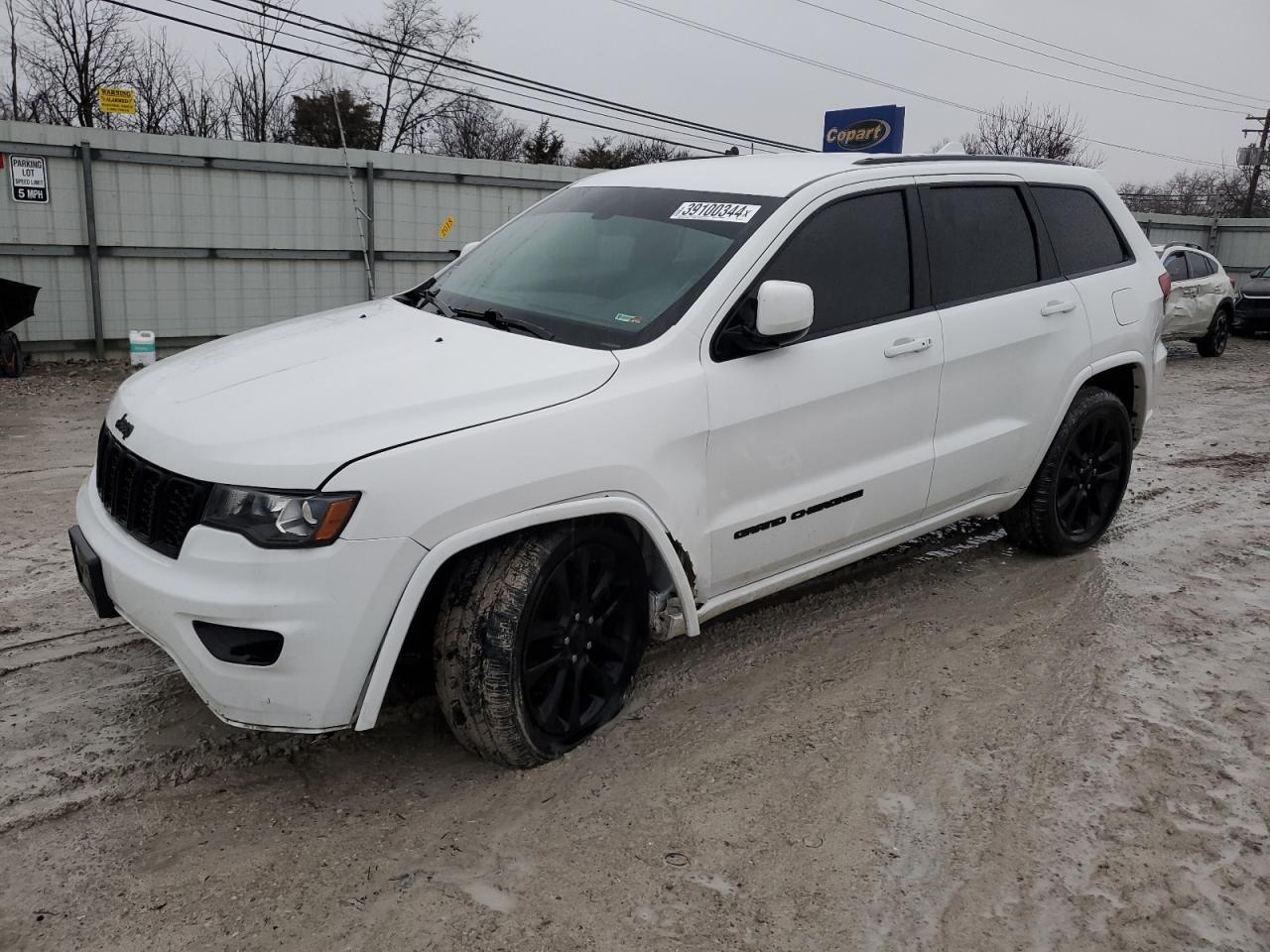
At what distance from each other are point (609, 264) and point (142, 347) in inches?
351

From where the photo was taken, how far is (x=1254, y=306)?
61.8ft

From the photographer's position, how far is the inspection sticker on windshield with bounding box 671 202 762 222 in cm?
380

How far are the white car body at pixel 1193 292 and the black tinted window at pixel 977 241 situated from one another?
11.5 metres

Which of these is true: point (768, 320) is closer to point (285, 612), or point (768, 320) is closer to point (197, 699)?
point (285, 612)

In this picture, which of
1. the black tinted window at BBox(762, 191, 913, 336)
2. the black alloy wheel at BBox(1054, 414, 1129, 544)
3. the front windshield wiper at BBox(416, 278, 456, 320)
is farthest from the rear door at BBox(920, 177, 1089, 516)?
the front windshield wiper at BBox(416, 278, 456, 320)

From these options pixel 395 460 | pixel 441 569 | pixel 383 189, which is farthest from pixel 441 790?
pixel 383 189

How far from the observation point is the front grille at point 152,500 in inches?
112

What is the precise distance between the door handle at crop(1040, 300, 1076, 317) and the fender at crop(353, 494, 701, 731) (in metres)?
2.45

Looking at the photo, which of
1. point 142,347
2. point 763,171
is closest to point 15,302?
point 142,347

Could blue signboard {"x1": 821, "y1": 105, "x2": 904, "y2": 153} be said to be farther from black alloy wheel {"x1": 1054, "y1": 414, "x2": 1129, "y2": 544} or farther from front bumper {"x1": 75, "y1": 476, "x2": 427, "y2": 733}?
front bumper {"x1": 75, "y1": 476, "x2": 427, "y2": 733}

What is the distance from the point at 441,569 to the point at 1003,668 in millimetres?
2342

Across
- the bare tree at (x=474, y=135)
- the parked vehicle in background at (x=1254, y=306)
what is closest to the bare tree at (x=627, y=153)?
the bare tree at (x=474, y=135)

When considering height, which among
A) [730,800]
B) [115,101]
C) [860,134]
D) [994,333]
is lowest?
[730,800]

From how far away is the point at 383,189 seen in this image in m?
13.4
